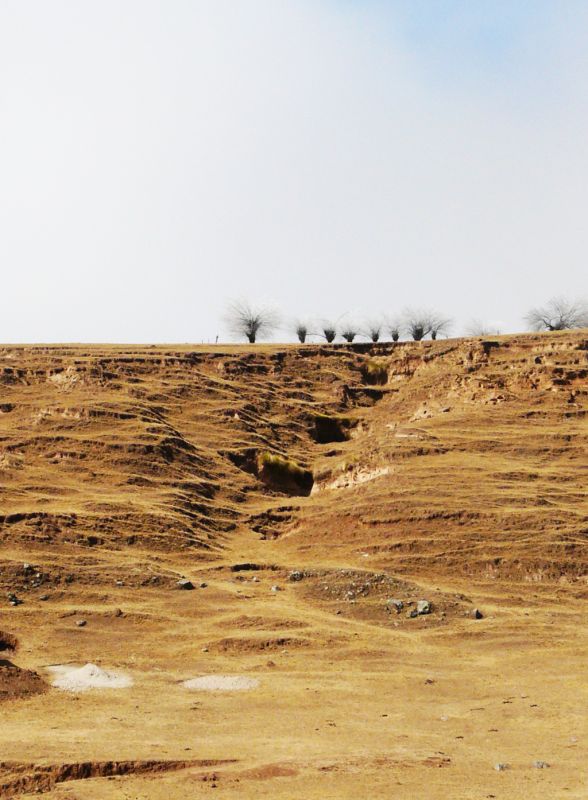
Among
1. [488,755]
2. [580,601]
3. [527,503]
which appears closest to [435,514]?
[527,503]

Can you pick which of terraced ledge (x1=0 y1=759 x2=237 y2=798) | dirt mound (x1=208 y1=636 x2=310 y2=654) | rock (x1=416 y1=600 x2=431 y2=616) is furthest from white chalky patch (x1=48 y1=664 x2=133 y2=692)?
rock (x1=416 y1=600 x2=431 y2=616)

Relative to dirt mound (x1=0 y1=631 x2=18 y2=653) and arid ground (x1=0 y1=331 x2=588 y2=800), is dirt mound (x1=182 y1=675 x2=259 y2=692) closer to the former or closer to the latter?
arid ground (x1=0 y1=331 x2=588 y2=800)

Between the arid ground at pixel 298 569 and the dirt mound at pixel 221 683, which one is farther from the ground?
the arid ground at pixel 298 569

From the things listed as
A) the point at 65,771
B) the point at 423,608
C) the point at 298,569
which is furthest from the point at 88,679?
the point at 298,569

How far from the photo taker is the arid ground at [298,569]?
14.0m

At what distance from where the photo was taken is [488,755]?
14266 mm

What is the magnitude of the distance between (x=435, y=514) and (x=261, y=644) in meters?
10.8

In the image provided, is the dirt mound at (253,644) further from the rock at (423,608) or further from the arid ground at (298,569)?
the rock at (423,608)

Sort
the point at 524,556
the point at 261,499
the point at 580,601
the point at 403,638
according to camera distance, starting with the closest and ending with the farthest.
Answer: the point at 403,638, the point at 580,601, the point at 524,556, the point at 261,499

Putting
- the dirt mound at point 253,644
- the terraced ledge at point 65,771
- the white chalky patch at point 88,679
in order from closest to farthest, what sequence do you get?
the terraced ledge at point 65,771 → the white chalky patch at point 88,679 → the dirt mound at point 253,644

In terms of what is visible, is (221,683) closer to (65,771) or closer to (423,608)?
(65,771)

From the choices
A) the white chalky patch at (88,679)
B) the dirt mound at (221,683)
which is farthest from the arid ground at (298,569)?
the white chalky patch at (88,679)

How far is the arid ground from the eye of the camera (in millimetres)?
13992

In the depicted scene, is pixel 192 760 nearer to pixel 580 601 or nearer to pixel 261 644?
pixel 261 644
